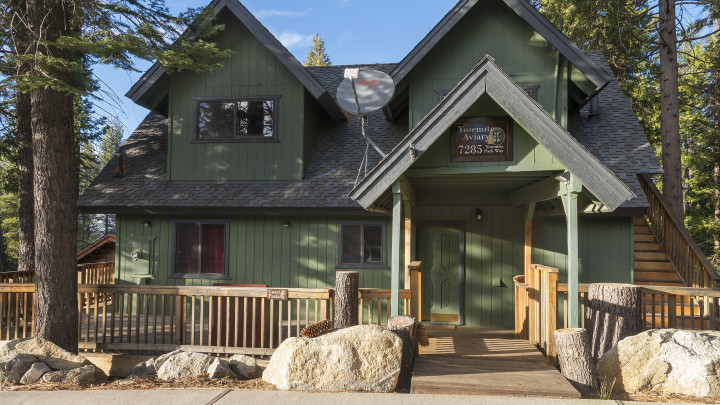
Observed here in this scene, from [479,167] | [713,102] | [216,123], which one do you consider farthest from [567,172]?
[713,102]

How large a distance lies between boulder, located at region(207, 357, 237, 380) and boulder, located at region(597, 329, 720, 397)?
457cm

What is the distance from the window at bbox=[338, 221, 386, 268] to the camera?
31.4ft

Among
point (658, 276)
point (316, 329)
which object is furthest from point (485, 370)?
point (658, 276)

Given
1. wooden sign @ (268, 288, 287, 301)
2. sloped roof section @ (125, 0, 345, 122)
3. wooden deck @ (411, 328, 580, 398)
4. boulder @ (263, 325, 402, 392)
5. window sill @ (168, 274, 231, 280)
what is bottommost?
wooden deck @ (411, 328, 580, 398)

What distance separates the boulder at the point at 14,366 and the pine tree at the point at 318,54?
3730cm

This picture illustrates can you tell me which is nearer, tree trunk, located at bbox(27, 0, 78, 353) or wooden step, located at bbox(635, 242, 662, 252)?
tree trunk, located at bbox(27, 0, 78, 353)

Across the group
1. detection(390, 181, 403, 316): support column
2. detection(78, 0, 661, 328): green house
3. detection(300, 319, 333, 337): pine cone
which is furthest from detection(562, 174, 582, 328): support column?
detection(300, 319, 333, 337): pine cone

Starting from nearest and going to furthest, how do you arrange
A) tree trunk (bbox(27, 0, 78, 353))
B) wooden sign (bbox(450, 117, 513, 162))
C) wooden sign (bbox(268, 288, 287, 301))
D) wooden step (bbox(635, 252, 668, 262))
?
1. wooden sign (bbox(450, 117, 513, 162))
2. wooden sign (bbox(268, 288, 287, 301))
3. tree trunk (bbox(27, 0, 78, 353))
4. wooden step (bbox(635, 252, 668, 262))

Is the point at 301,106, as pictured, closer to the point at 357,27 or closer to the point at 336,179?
the point at 336,179

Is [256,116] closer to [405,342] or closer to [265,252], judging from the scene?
[265,252]

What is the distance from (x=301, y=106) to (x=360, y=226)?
9.72 ft

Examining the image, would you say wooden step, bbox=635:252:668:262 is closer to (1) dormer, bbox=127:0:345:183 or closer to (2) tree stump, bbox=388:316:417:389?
(2) tree stump, bbox=388:316:417:389

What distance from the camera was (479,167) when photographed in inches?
238

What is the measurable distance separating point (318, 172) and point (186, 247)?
3281 mm
